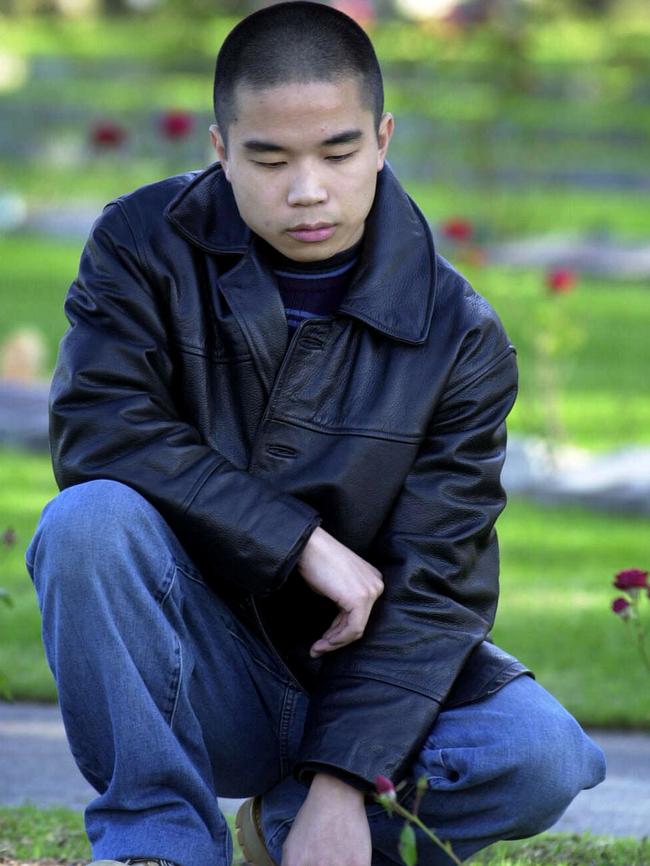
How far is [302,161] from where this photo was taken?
8.57 ft

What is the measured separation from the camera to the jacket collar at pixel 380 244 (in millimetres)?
2684

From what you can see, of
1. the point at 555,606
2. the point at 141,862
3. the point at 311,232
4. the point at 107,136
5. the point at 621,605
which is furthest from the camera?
the point at 107,136

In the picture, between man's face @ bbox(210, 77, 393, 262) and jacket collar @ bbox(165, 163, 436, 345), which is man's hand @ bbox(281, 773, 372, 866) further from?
man's face @ bbox(210, 77, 393, 262)

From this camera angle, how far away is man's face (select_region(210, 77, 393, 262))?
260 cm

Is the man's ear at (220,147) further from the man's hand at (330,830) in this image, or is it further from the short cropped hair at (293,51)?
the man's hand at (330,830)

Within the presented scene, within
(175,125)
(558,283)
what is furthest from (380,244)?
(175,125)

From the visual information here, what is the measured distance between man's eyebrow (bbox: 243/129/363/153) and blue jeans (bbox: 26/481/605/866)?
0.59 meters

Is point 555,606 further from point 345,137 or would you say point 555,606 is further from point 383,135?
point 345,137

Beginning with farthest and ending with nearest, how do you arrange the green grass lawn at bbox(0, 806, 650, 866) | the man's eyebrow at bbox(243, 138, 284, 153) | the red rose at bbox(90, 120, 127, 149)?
the red rose at bbox(90, 120, 127, 149), the green grass lawn at bbox(0, 806, 650, 866), the man's eyebrow at bbox(243, 138, 284, 153)

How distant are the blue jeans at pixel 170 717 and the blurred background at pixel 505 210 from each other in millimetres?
587

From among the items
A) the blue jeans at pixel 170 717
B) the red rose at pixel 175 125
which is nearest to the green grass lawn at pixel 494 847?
the blue jeans at pixel 170 717

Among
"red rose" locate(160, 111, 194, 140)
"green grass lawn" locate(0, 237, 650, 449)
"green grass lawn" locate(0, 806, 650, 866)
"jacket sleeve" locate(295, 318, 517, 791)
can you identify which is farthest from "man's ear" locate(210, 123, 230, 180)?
"red rose" locate(160, 111, 194, 140)

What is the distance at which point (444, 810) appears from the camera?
2555 mm

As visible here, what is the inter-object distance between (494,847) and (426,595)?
0.78m
